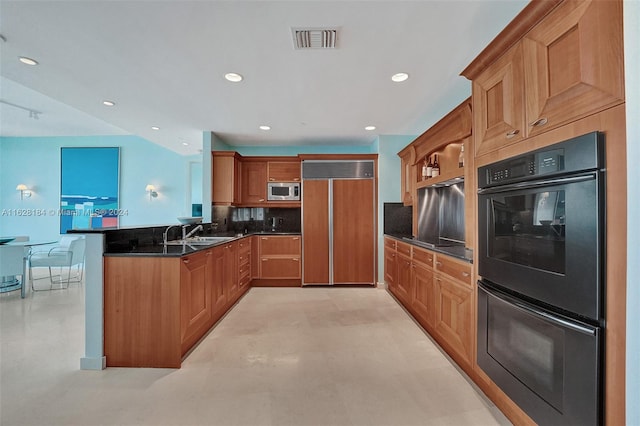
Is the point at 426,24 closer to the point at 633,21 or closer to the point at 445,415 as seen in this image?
the point at 633,21

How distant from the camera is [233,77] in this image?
2578 millimetres

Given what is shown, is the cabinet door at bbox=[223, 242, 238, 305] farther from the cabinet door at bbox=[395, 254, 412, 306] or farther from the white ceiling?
the cabinet door at bbox=[395, 254, 412, 306]

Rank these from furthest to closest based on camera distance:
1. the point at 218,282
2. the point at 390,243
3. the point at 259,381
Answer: the point at 390,243 → the point at 218,282 → the point at 259,381

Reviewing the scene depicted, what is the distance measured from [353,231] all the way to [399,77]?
8.37 ft

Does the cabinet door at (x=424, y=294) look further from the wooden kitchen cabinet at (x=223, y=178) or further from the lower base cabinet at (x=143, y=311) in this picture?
the wooden kitchen cabinet at (x=223, y=178)

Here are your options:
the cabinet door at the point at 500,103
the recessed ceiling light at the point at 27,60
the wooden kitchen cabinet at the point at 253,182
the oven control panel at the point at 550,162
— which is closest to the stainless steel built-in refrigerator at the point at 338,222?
the wooden kitchen cabinet at the point at 253,182

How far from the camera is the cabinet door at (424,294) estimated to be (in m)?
2.60

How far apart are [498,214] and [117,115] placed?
14.9 ft

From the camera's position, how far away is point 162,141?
16.9 feet

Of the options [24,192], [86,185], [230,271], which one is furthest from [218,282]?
[24,192]

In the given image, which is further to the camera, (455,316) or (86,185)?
(86,185)

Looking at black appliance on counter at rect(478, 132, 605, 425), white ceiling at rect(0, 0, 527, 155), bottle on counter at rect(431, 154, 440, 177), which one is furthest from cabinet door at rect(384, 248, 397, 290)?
black appliance on counter at rect(478, 132, 605, 425)

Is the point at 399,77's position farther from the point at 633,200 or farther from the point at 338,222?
the point at 338,222

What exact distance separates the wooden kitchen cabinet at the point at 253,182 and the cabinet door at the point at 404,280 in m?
2.65
